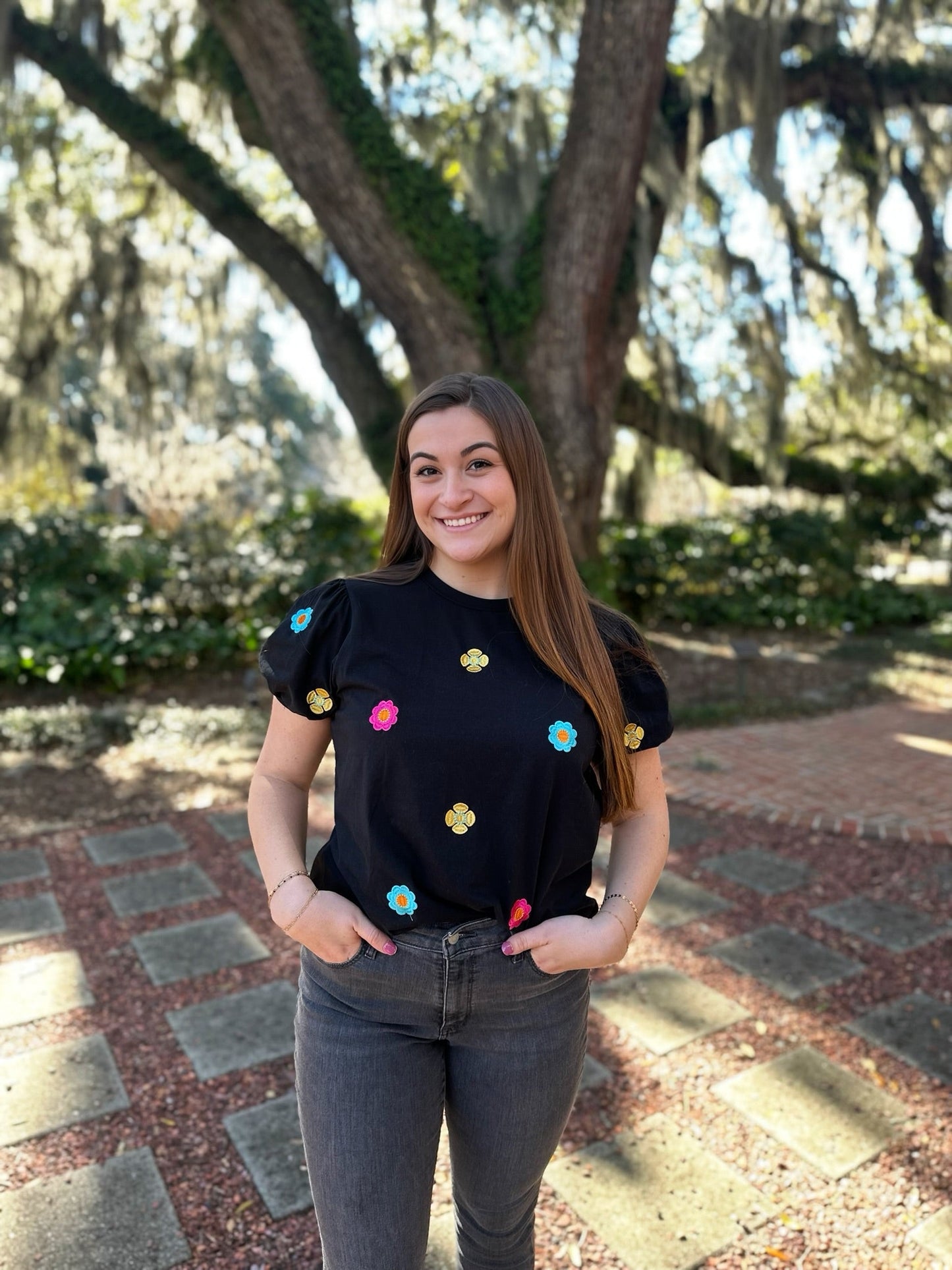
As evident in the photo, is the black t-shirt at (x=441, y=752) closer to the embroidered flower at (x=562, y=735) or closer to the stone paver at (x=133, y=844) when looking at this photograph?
the embroidered flower at (x=562, y=735)

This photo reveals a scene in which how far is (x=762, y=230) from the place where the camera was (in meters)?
8.14

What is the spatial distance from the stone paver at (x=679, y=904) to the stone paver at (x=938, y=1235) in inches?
53.6

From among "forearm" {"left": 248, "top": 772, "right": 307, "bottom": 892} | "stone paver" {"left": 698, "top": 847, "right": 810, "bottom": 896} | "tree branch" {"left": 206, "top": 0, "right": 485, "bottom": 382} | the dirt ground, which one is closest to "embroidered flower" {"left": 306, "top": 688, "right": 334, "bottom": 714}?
"forearm" {"left": 248, "top": 772, "right": 307, "bottom": 892}

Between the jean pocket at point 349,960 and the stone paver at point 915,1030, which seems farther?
the stone paver at point 915,1030

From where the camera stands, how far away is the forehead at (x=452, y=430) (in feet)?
4.28

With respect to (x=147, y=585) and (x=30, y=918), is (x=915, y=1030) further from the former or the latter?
(x=147, y=585)

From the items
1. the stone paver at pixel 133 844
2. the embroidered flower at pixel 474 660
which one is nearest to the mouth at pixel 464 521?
the embroidered flower at pixel 474 660

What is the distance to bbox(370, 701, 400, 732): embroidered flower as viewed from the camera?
1.23 meters

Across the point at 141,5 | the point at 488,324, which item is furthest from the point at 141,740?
the point at 141,5

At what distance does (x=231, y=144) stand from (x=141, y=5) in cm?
126

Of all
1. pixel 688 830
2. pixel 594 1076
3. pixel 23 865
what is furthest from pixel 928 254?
pixel 23 865

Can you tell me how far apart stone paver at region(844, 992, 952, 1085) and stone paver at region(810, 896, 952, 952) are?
1.20 feet

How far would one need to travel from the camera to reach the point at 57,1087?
2.34 m

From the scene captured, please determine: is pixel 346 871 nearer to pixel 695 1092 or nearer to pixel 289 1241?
pixel 289 1241
